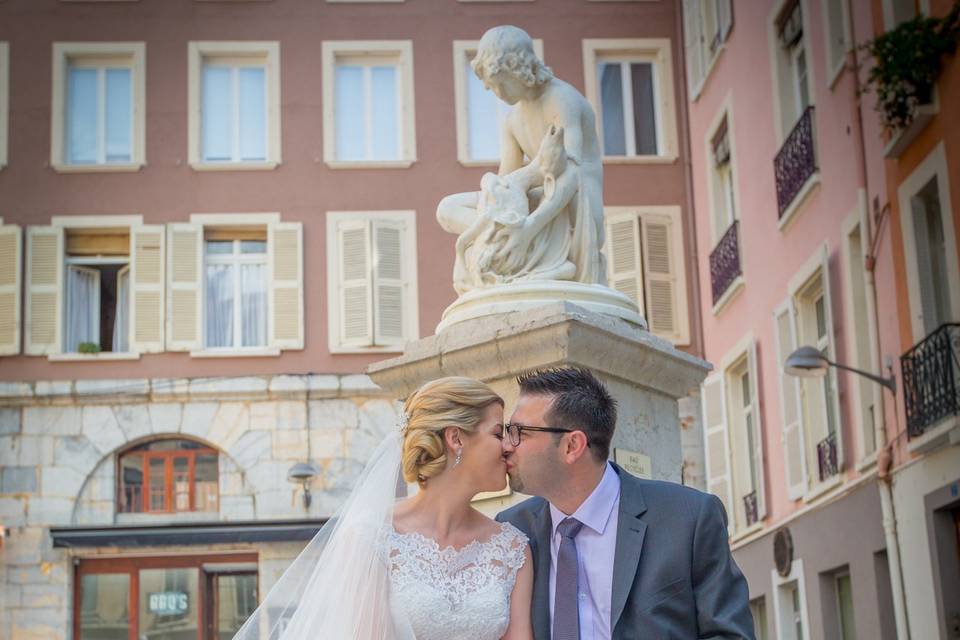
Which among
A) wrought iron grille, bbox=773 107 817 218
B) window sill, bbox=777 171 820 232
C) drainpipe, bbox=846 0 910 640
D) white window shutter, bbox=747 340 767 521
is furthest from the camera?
white window shutter, bbox=747 340 767 521

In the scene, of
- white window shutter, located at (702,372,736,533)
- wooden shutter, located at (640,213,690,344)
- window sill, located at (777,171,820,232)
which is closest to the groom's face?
window sill, located at (777,171,820,232)

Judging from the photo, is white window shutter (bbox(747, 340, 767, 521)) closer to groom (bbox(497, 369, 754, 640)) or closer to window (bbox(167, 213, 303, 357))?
window (bbox(167, 213, 303, 357))

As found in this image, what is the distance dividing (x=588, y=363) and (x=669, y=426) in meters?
0.79

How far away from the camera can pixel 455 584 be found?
15.8ft

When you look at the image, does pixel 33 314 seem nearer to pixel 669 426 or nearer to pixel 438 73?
pixel 438 73

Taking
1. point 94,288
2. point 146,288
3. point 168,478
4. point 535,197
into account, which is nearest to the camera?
point 535,197

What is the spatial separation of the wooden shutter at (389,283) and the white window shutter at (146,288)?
9.46 ft

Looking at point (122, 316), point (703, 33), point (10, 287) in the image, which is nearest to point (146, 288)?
point (122, 316)

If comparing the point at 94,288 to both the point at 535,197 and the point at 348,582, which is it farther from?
the point at 348,582

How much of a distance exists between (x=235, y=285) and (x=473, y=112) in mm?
4142

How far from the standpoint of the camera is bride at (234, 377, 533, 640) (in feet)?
15.6

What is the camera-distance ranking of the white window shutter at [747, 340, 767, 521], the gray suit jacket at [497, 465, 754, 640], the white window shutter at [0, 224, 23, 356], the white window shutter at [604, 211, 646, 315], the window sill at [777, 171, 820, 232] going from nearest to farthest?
the gray suit jacket at [497, 465, 754, 640]
the window sill at [777, 171, 820, 232]
the white window shutter at [747, 340, 767, 521]
the white window shutter at [0, 224, 23, 356]
the white window shutter at [604, 211, 646, 315]

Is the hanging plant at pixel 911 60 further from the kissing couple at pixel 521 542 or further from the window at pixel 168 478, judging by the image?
the window at pixel 168 478

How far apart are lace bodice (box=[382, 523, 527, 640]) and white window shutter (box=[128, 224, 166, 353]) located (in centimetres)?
1748
